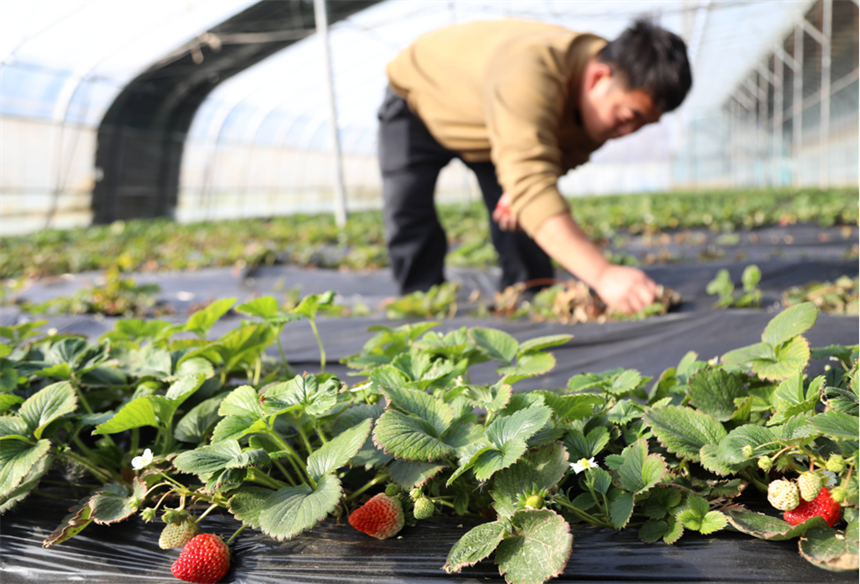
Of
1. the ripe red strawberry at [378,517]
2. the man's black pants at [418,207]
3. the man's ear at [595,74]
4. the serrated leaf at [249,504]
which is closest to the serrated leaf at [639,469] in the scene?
the ripe red strawberry at [378,517]

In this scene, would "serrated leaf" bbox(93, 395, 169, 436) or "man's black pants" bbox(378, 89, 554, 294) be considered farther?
"man's black pants" bbox(378, 89, 554, 294)

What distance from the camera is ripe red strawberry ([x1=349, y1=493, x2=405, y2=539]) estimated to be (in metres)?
0.88

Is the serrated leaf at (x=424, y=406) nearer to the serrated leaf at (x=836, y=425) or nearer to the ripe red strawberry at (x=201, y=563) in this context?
the ripe red strawberry at (x=201, y=563)

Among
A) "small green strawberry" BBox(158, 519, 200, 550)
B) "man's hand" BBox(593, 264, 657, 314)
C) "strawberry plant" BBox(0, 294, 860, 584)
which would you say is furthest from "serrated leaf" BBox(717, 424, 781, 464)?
"man's hand" BBox(593, 264, 657, 314)

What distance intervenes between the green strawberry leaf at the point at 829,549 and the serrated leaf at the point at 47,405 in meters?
1.05

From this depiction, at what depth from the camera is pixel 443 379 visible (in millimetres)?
1060

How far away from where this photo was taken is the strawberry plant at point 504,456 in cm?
76

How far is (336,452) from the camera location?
0.85 m

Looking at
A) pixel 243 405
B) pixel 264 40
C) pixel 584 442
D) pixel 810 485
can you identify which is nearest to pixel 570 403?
pixel 584 442

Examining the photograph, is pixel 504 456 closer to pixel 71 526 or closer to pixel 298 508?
pixel 298 508

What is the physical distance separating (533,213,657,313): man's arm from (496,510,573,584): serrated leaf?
1.48 metres

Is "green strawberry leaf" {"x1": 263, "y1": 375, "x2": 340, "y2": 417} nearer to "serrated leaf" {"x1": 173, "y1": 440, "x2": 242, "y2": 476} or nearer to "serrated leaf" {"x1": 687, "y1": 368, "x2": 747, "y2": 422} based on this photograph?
"serrated leaf" {"x1": 173, "y1": 440, "x2": 242, "y2": 476}

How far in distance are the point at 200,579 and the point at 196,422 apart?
0.31 meters

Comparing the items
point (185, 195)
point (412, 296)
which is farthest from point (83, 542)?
point (185, 195)
